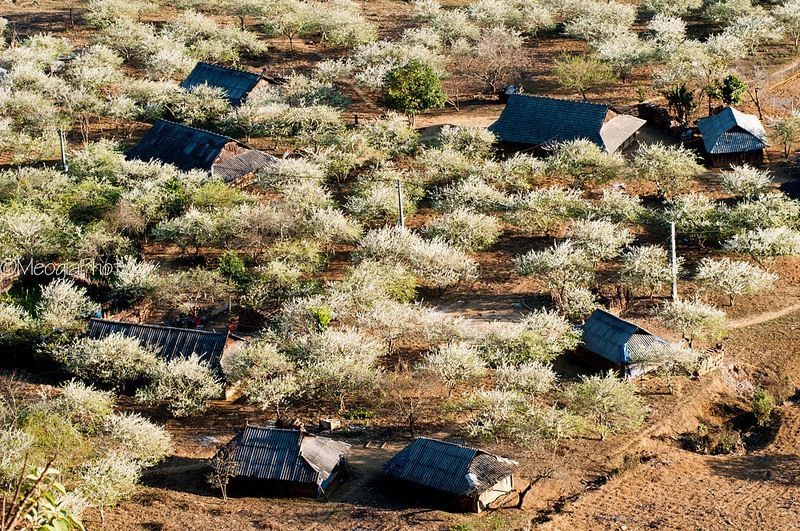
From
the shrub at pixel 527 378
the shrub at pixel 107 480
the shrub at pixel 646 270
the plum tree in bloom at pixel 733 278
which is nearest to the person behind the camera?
the shrub at pixel 107 480

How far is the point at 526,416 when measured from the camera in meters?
36.9

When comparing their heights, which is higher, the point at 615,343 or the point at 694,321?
the point at 694,321

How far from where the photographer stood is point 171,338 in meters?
43.9

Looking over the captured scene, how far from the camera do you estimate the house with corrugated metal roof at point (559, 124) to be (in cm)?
6197

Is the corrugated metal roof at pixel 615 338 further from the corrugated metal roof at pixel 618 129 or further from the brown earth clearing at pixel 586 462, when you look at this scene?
the corrugated metal roof at pixel 618 129

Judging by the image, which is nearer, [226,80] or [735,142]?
[735,142]

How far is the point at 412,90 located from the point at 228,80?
1412 centimetres

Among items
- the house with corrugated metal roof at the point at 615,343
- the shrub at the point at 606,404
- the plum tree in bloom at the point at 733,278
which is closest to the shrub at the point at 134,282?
the house with corrugated metal roof at the point at 615,343

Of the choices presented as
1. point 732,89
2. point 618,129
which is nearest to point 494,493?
point 618,129

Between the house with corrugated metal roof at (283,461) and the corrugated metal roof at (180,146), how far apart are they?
27.2 m

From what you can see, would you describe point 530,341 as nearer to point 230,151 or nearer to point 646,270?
point 646,270

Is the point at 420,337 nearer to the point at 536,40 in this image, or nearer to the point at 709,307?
the point at 709,307

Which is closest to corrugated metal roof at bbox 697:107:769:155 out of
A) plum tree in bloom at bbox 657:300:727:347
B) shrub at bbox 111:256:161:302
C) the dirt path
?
the dirt path

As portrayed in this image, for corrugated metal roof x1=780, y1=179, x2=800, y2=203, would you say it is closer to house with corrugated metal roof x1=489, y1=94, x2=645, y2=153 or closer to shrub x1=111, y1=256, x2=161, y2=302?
house with corrugated metal roof x1=489, y1=94, x2=645, y2=153
